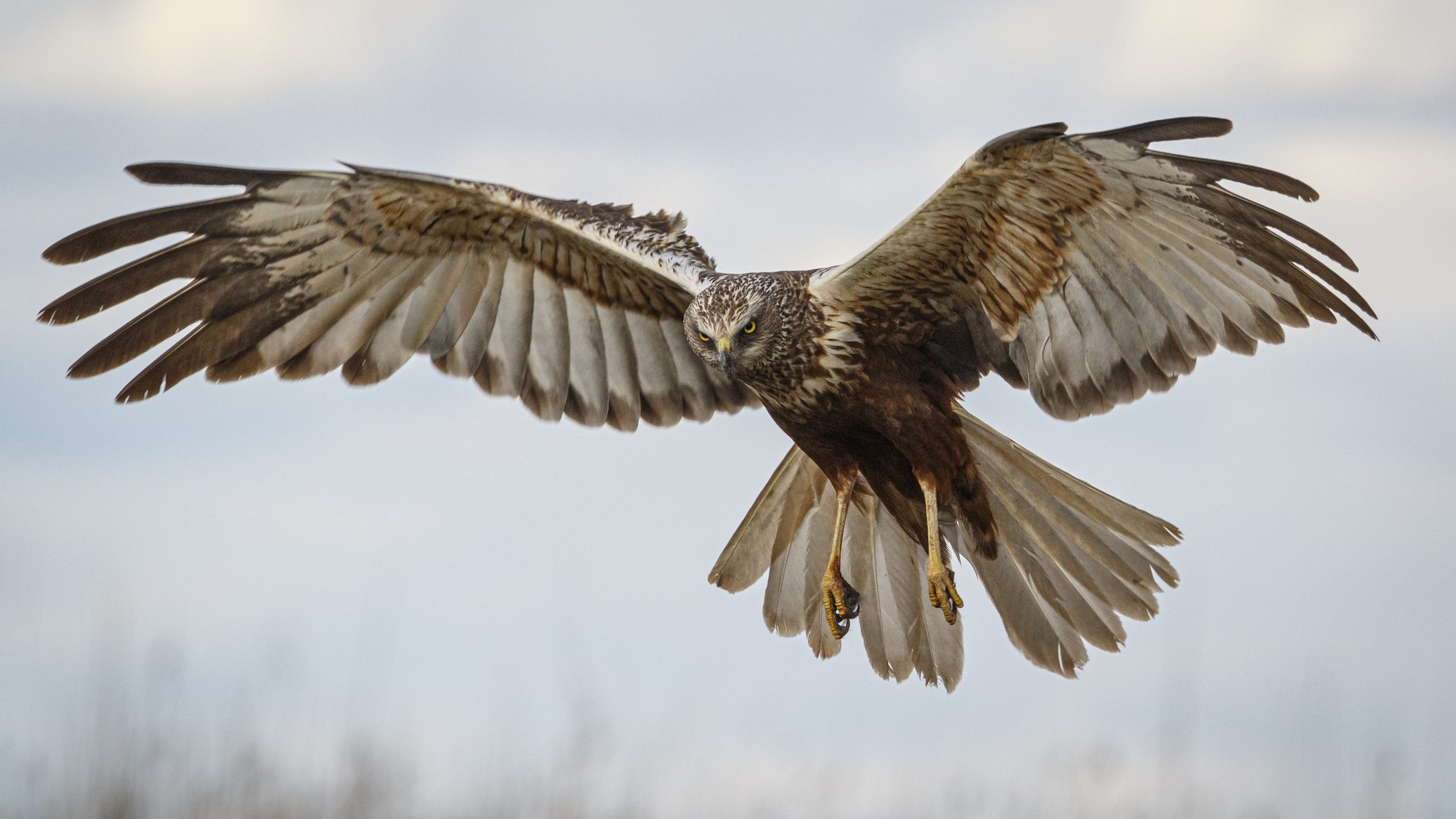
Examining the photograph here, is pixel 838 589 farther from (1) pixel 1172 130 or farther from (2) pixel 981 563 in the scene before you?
(1) pixel 1172 130

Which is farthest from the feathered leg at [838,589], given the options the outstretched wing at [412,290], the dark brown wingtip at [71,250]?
the dark brown wingtip at [71,250]

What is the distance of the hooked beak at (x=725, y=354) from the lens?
527 cm

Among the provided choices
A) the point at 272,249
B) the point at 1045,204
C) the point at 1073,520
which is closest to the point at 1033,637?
the point at 1073,520

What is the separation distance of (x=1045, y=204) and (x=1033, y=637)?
178 cm

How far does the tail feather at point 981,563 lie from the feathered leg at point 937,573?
451 mm

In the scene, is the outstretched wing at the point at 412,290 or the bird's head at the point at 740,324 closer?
the bird's head at the point at 740,324

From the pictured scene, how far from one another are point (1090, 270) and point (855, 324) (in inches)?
31.8

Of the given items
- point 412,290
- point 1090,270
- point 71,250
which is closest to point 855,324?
point 1090,270

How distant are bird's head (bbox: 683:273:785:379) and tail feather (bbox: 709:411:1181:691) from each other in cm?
94

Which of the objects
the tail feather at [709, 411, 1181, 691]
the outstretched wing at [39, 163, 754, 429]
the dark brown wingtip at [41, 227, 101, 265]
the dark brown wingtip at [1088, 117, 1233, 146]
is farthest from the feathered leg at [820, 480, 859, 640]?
the dark brown wingtip at [41, 227, 101, 265]

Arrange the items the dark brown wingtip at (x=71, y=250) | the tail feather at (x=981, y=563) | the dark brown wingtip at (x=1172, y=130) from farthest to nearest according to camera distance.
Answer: the tail feather at (x=981, y=563)
the dark brown wingtip at (x=71, y=250)
the dark brown wingtip at (x=1172, y=130)

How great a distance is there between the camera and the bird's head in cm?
528

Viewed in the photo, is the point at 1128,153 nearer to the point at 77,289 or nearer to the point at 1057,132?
the point at 1057,132

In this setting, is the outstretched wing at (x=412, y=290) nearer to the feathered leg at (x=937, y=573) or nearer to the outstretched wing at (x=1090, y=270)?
the outstretched wing at (x=1090, y=270)
